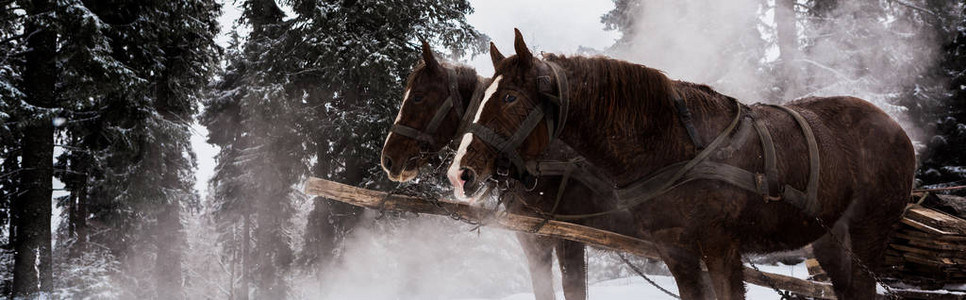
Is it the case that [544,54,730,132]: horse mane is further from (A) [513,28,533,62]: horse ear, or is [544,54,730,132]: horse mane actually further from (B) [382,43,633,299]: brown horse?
(B) [382,43,633,299]: brown horse

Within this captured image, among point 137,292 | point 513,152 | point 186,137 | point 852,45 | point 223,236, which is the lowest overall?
point 137,292

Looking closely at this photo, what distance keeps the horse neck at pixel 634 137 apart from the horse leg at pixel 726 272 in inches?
19.5

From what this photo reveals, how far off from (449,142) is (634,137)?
208 cm

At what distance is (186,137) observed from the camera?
39.6 feet

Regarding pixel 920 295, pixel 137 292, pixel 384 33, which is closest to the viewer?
pixel 920 295

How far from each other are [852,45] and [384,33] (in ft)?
41.4

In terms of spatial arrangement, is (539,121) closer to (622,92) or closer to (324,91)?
(622,92)

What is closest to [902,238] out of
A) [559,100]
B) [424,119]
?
[559,100]

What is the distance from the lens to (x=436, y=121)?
162 inches

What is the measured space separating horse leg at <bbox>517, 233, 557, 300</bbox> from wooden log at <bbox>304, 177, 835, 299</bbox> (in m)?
0.54

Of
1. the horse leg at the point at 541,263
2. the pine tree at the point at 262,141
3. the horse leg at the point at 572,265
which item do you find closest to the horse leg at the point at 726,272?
the horse leg at the point at 572,265

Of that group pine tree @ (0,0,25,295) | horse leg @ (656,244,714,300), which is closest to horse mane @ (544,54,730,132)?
horse leg @ (656,244,714,300)

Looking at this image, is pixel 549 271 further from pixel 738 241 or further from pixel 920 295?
pixel 920 295

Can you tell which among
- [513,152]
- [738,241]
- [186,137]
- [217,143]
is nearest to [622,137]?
[513,152]
